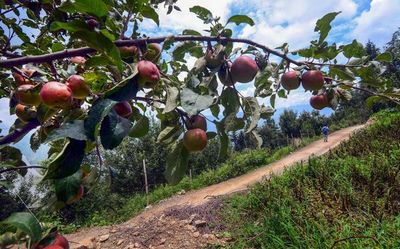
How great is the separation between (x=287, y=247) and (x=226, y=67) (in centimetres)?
333

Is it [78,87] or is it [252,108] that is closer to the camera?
[78,87]

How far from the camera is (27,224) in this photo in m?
0.80

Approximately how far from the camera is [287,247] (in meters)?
3.69

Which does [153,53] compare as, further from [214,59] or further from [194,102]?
[194,102]

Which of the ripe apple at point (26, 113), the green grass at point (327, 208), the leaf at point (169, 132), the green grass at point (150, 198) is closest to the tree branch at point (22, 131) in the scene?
the ripe apple at point (26, 113)

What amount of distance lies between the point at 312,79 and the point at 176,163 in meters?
0.44

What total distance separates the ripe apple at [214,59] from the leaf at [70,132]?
1.37 ft

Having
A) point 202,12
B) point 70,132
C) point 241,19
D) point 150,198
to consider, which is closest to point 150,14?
point 202,12

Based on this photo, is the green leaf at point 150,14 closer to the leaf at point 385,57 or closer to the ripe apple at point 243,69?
the ripe apple at point 243,69

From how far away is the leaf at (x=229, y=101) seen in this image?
2.80 feet

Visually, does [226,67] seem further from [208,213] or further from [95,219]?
[95,219]

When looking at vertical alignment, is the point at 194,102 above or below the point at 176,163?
above

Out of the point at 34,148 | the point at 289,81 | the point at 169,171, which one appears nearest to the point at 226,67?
the point at 289,81

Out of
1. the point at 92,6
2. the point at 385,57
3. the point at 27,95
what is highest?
the point at 92,6
